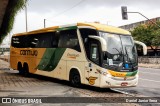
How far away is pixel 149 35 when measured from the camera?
2729 inches

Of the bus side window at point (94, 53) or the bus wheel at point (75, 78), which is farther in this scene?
the bus wheel at point (75, 78)

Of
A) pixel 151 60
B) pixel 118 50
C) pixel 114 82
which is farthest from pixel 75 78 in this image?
pixel 151 60

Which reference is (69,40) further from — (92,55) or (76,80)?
(92,55)

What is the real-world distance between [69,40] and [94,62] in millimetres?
2669

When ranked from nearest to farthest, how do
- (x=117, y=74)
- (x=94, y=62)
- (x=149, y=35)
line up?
(x=117, y=74) < (x=94, y=62) < (x=149, y=35)

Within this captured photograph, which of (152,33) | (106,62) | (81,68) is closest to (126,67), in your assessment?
(106,62)

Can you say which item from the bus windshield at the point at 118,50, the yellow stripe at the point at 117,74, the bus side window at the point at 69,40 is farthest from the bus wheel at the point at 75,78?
the bus windshield at the point at 118,50

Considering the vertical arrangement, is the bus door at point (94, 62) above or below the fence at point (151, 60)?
above

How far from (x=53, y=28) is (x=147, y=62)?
3828 centimetres

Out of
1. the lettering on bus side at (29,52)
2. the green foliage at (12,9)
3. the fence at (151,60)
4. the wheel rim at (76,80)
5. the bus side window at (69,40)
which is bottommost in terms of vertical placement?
the fence at (151,60)

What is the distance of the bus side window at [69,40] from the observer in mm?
16531

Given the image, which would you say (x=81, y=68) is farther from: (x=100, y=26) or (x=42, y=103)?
(x=42, y=103)

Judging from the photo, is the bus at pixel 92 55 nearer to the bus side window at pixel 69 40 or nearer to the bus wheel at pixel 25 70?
the bus side window at pixel 69 40

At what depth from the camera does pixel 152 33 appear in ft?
223
